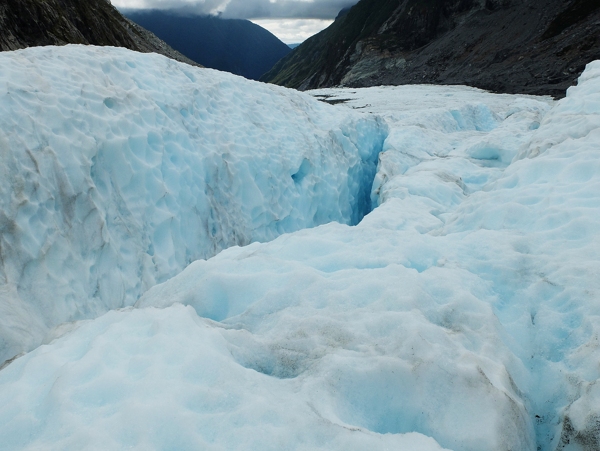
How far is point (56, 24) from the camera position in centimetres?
4256

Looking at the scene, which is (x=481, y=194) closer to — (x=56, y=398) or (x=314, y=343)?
(x=314, y=343)

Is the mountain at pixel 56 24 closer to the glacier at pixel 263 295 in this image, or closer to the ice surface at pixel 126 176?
the ice surface at pixel 126 176

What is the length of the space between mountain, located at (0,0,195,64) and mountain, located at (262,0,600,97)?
119 feet

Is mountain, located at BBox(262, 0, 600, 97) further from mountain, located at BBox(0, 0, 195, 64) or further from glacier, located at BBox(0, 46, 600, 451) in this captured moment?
glacier, located at BBox(0, 46, 600, 451)

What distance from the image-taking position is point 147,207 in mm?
7359

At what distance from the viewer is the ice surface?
5711mm

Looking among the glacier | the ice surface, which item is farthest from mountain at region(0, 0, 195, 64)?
the glacier

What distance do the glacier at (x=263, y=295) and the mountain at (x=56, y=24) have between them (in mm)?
34122

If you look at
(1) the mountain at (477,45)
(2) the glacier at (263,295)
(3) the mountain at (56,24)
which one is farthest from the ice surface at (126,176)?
(1) the mountain at (477,45)

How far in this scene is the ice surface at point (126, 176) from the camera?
5.71 m

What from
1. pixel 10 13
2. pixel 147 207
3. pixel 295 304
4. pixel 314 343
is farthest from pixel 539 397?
pixel 10 13

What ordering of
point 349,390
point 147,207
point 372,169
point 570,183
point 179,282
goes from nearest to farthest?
point 349,390, point 179,282, point 570,183, point 147,207, point 372,169

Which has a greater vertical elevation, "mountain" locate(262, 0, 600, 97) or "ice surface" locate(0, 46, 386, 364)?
"mountain" locate(262, 0, 600, 97)

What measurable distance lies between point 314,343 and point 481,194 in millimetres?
4365
